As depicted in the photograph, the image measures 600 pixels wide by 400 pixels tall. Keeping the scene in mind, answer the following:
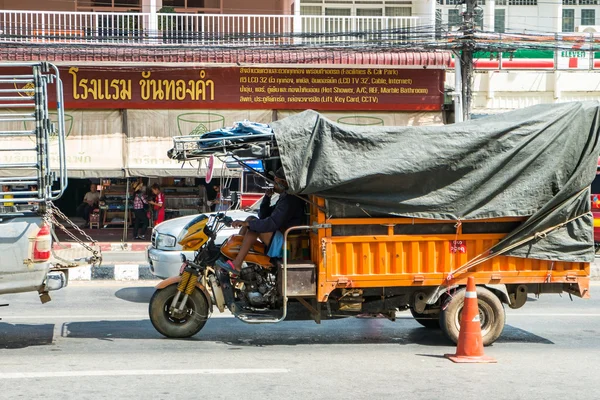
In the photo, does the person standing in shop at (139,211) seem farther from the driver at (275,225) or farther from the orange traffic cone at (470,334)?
the orange traffic cone at (470,334)

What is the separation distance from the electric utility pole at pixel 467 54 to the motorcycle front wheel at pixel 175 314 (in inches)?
577

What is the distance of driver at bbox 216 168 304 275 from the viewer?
8.26 m

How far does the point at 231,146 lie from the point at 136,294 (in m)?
5.08

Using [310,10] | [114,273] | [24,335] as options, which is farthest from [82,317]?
[310,10]

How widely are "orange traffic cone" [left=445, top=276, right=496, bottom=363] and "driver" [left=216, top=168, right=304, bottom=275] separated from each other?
190 cm

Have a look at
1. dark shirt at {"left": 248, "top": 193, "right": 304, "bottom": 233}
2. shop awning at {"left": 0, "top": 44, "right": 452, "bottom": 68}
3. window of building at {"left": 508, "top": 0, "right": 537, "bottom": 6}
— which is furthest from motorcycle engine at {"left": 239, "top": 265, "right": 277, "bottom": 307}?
window of building at {"left": 508, "top": 0, "right": 537, "bottom": 6}

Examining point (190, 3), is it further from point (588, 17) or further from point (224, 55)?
point (588, 17)

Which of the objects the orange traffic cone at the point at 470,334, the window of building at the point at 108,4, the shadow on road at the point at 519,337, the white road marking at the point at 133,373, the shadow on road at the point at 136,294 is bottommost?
the shadow on road at the point at 136,294

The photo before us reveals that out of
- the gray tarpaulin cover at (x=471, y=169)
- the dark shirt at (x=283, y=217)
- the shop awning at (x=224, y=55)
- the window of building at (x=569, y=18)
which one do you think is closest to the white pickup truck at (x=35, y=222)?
the dark shirt at (x=283, y=217)

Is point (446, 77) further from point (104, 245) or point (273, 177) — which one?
point (273, 177)

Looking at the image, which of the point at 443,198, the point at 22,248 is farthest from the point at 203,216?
the point at 443,198

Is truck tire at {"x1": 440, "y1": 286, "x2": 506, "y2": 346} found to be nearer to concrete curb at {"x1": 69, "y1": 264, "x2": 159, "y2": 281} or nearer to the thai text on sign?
concrete curb at {"x1": 69, "y1": 264, "x2": 159, "y2": 281}

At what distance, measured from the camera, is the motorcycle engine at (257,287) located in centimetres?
838

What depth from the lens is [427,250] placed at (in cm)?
823
